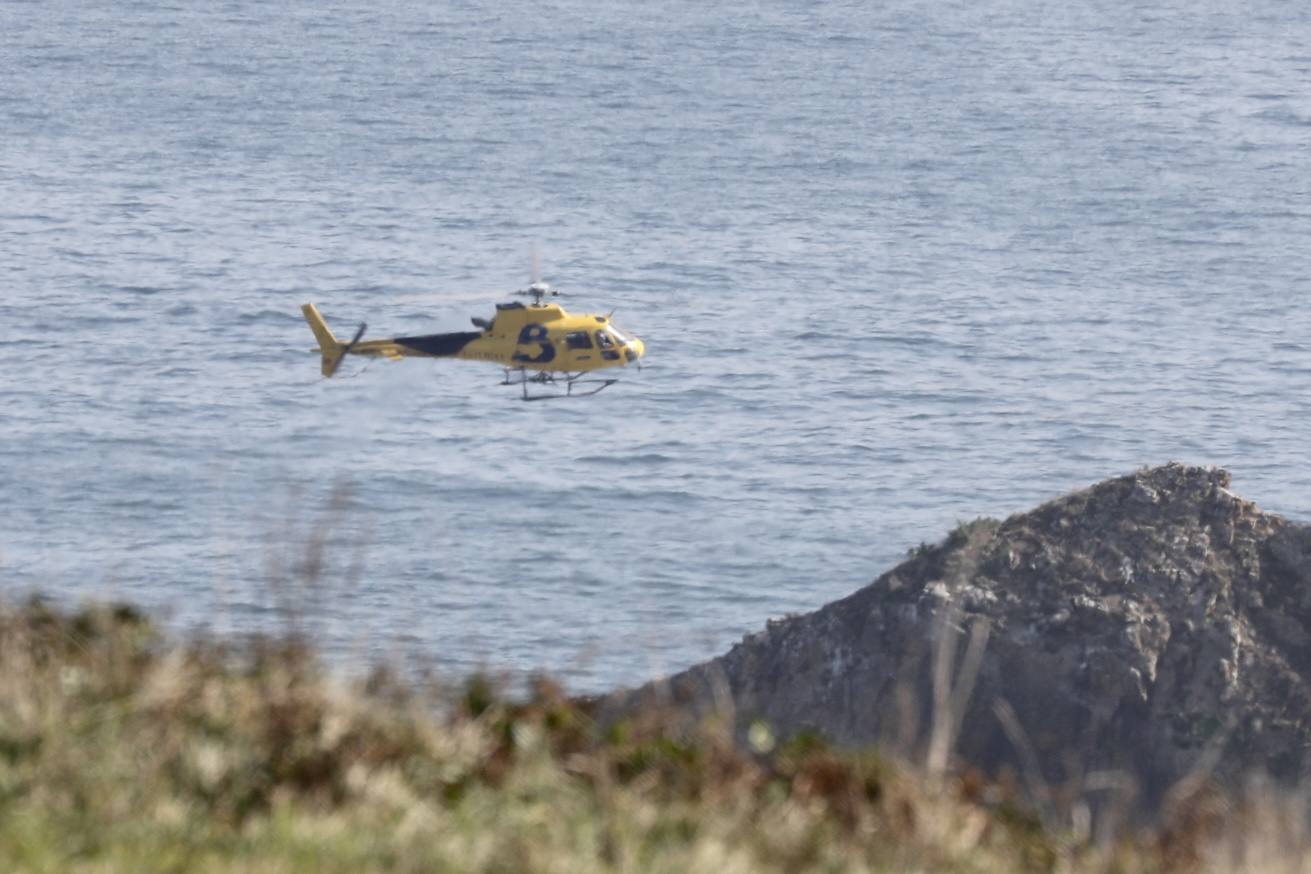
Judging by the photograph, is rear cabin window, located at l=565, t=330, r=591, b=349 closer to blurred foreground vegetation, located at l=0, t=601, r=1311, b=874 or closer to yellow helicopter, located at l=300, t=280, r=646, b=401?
yellow helicopter, located at l=300, t=280, r=646, b=401

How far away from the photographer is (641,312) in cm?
13962

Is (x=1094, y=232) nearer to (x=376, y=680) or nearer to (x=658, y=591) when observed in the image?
(x=658, y=591)

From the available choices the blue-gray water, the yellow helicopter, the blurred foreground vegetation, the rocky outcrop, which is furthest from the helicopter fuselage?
the blurred foreground vegetation

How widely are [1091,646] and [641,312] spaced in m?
103

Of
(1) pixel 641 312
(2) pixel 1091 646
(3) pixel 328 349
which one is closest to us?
(2) pixel 1091 646

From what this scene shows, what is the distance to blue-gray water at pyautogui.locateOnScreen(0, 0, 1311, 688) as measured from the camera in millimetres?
94312

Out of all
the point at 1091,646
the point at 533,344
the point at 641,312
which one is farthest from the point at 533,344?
the point at 641,312

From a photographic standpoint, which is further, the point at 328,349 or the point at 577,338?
the point at 328,349

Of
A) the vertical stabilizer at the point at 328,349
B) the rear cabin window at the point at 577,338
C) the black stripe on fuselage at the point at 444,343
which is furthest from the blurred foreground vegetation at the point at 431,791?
the vertical stabilizer at the point at 328,349

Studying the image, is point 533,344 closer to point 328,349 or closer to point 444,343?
point 444,343

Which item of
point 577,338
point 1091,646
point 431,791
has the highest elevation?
point 577,338

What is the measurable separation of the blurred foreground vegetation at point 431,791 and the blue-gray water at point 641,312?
4600 cm

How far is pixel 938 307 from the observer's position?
5640 inches

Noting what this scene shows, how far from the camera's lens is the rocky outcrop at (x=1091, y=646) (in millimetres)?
37000
